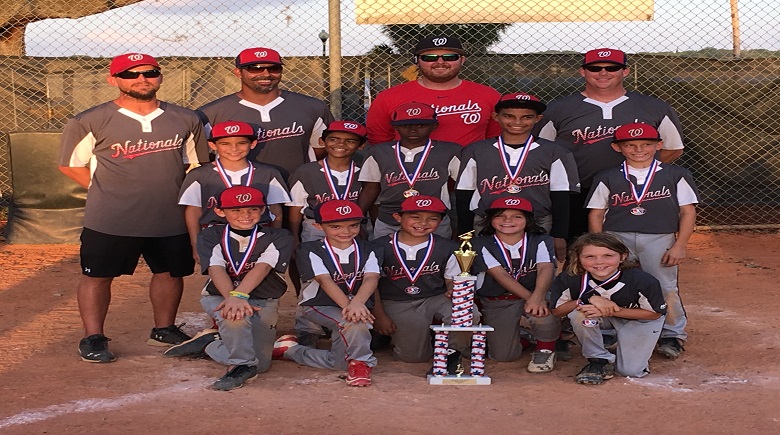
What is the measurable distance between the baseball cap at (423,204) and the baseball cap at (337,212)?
0.27 m

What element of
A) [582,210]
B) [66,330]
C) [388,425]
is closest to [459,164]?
[582,210]

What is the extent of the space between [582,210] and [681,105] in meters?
4.71

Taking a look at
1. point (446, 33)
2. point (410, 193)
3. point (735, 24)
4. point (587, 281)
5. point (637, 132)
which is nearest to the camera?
point (587, 281)

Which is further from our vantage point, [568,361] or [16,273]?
[16,273]

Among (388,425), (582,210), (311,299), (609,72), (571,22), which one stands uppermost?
(571,22)

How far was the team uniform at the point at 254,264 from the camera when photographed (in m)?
5.50

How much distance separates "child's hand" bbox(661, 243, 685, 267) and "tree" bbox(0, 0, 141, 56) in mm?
8241

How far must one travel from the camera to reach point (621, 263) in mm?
5457

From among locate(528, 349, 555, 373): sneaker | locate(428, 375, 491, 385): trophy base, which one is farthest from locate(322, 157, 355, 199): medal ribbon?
locate(528, 349, 555, 373): sneaker

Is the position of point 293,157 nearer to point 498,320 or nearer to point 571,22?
point 498,320

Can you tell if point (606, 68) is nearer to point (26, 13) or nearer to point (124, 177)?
point (124, 177)

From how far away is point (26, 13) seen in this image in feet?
38.2

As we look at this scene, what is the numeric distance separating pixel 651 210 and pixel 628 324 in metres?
0.73

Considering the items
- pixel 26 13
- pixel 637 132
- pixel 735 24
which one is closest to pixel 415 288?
pixel 637 132
